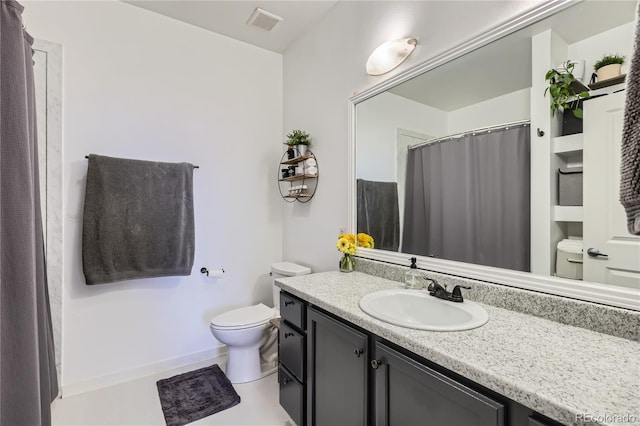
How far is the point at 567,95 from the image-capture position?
1.03 meters

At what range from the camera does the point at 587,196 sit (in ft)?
3.24

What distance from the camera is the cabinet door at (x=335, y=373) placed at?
1085 mm

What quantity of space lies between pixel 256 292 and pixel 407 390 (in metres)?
1.93

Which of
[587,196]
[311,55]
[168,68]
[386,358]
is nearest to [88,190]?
[168,68]

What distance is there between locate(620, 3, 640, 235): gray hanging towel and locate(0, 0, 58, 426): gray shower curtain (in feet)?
4.75

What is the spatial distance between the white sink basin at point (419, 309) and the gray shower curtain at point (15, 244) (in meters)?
1.05

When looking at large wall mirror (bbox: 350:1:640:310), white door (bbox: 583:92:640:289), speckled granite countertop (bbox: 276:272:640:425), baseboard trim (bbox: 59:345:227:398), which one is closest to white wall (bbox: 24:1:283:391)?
baseboard trim (bbox: 59:345:227:398)

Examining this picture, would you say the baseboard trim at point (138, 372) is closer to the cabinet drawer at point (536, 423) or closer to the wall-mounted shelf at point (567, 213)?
the cabinet drawer at point (536, 423)

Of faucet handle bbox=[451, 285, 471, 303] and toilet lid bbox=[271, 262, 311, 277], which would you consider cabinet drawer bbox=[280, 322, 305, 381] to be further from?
faucet handle bbox=[451, 285, 471, 303]

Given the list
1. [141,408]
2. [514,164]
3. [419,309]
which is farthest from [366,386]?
[141,408]

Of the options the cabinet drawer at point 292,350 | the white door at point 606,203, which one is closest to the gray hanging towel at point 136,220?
the cabinet drawer at point 292,350

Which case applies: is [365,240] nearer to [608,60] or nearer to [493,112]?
[493,112]

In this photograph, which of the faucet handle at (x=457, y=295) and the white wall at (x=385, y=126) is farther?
the white wall at (x=385, y=126)

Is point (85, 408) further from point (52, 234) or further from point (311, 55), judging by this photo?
point (311, 55)
